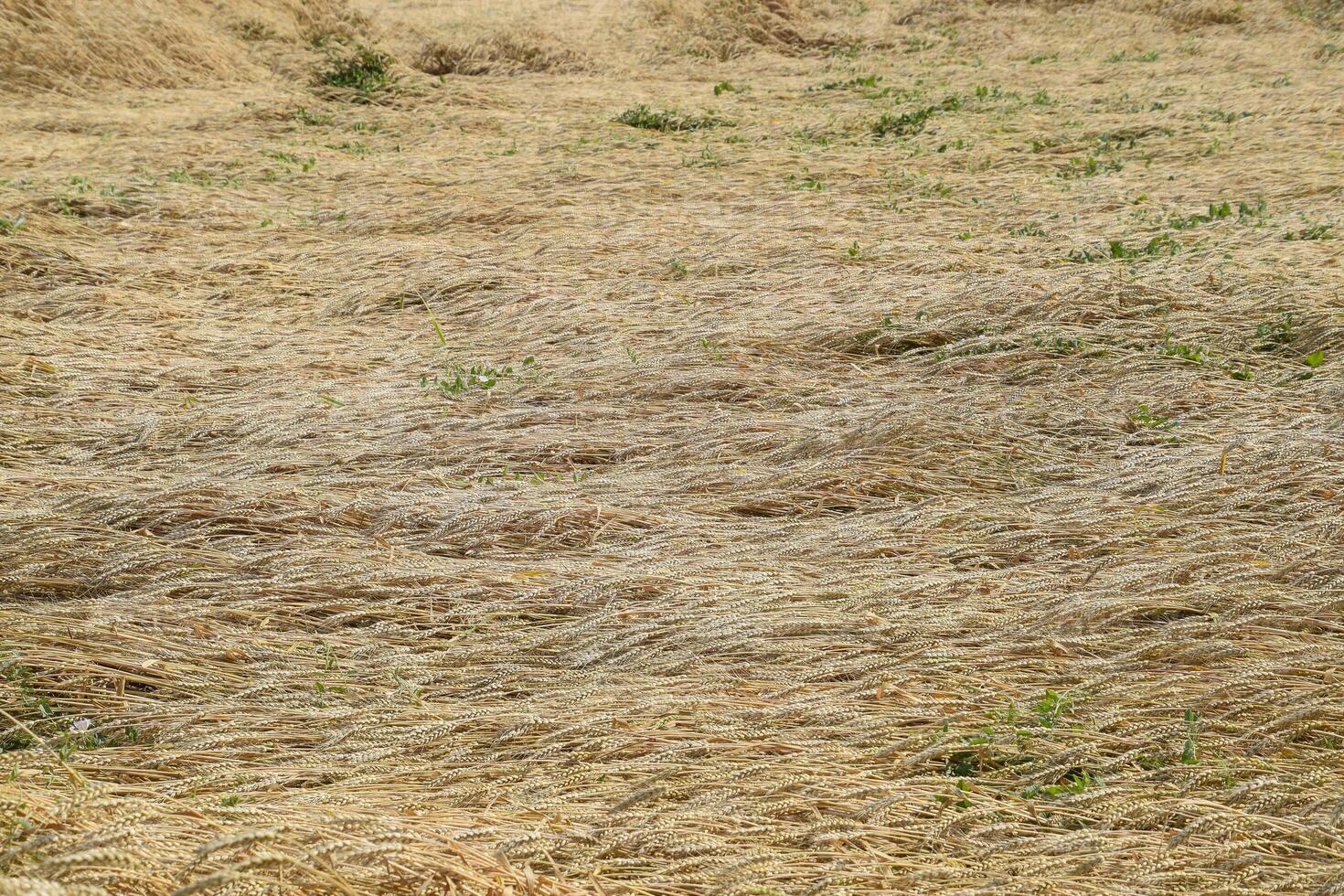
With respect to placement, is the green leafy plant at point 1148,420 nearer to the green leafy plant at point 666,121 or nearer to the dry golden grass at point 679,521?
the dry golden grass at point 679,521

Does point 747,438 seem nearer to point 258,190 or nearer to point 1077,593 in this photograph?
point 1077,593

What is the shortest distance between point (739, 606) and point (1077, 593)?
41.2 inches

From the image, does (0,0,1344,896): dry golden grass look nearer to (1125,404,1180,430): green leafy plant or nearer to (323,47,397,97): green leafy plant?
(1125,404,1180,430): green leafy plant

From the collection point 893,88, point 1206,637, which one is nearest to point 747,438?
point 1206,637

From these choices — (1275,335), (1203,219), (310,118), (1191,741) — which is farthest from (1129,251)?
(310,118)

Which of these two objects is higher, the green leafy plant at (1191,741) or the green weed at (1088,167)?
the green weed at (1088,167)

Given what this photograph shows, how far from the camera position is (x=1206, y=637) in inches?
131

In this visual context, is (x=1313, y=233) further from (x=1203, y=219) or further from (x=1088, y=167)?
(x=1088, y=167)

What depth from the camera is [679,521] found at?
4.13 metres

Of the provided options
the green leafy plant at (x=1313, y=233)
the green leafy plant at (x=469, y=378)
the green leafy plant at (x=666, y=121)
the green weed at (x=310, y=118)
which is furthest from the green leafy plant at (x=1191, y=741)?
the green weed at (x=310, y=118)

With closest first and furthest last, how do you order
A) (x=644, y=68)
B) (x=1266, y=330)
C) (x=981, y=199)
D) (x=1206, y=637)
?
(x=1206, y=637) → (x=1266, y=330) → (x=981, y=199) → (x=644, y=68)

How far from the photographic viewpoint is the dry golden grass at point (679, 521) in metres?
2.56

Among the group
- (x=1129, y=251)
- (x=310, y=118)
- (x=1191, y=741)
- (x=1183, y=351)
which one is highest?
(x=310, y=118)

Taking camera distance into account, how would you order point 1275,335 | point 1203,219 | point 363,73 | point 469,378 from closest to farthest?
point 469,378
point 1275,335
point 1203,219
point 363,73
